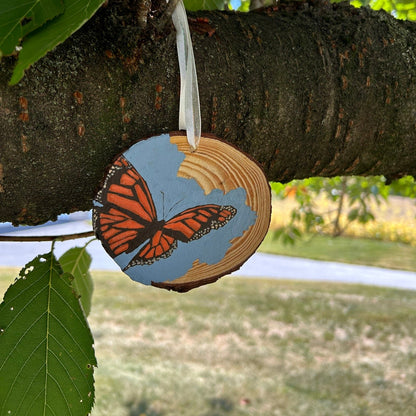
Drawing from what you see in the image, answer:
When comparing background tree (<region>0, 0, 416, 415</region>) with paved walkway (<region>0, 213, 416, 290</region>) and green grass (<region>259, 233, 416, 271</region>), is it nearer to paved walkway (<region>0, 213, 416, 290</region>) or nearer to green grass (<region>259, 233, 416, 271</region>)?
paved walkway (<region>0, 213, 416, 290</region>)

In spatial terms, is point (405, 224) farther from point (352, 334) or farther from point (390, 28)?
point (390, 28)

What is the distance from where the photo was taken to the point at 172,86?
680mm

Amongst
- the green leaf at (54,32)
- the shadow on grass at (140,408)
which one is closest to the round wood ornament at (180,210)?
the green leaf at (54,32)

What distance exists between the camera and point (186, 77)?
665 mm

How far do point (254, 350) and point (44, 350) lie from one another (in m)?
5.43

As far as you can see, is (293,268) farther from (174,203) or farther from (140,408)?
(174,203)

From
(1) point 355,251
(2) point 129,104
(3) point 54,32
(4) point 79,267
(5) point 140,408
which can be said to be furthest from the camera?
(1) point 355,251

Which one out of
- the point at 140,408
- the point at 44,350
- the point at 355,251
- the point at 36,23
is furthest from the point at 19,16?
the point at 355,251

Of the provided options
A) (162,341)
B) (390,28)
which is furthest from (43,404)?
(162,341)

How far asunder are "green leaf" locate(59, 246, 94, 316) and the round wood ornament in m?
0.29

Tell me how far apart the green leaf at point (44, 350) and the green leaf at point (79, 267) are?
26cm

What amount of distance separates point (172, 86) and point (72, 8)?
0.18 m

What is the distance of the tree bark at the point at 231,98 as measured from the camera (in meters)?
0.62

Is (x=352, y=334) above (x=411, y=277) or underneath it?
underneath
